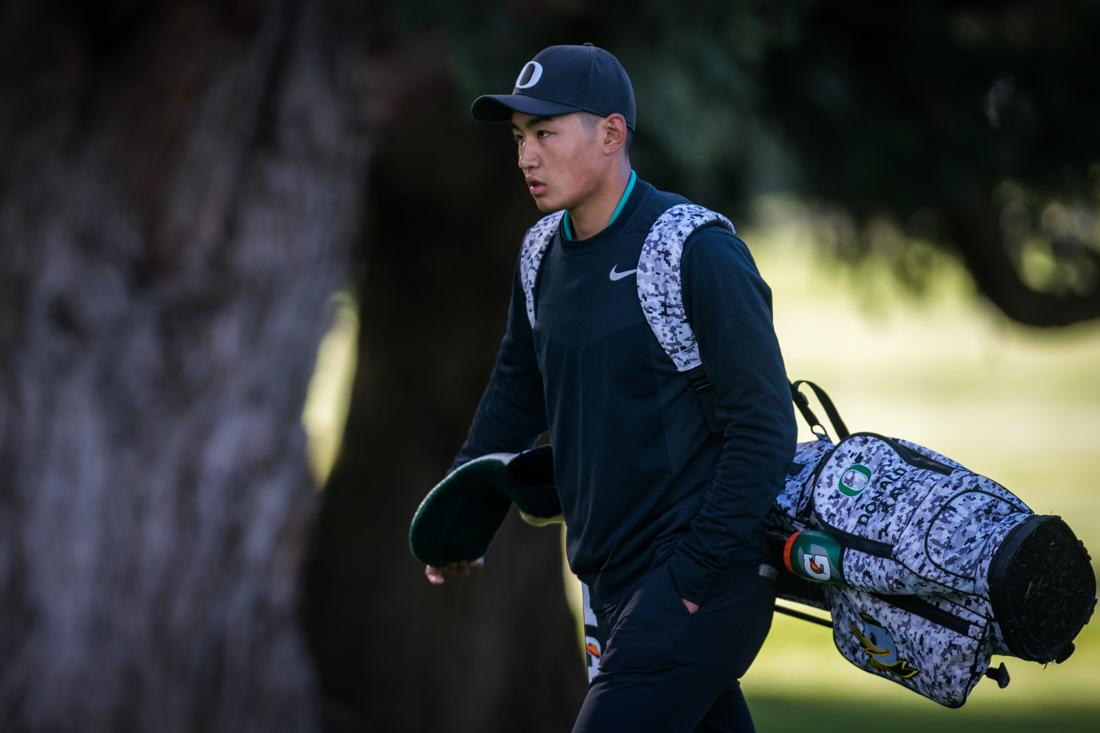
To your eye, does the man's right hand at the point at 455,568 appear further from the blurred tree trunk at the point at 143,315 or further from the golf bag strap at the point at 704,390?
the blurred tree trunk at the point at 143,315

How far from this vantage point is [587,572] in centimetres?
324

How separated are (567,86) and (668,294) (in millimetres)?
472

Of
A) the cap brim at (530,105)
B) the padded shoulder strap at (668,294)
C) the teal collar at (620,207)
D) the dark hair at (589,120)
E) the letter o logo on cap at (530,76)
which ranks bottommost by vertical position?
the padded shoulder strap at (668,294)

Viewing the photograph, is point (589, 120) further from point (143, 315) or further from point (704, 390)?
point (143, 315)

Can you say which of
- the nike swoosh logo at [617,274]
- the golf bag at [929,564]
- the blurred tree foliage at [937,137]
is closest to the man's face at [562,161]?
the nike swoosh logo at [617,274]

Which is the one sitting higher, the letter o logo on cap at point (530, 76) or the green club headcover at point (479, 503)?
the letter o logo on cap at point (530, 76)

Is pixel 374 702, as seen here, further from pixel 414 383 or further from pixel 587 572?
pixel 587 572

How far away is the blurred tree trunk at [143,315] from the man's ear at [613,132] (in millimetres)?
3535

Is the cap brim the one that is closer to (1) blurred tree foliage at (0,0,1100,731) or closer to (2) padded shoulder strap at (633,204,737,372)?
(2) padded shoulder strap at (633,204,737,372)

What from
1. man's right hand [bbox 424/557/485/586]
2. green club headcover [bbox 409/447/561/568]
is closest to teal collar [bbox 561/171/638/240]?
green club headcover [bbox 409/447/561/568]

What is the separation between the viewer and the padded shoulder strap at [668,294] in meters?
3.02

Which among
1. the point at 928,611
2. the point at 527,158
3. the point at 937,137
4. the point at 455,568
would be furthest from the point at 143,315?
the point at 928,611

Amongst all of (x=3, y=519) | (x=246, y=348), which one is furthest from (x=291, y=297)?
(x=3, y=519)

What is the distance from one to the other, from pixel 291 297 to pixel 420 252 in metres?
1.87
